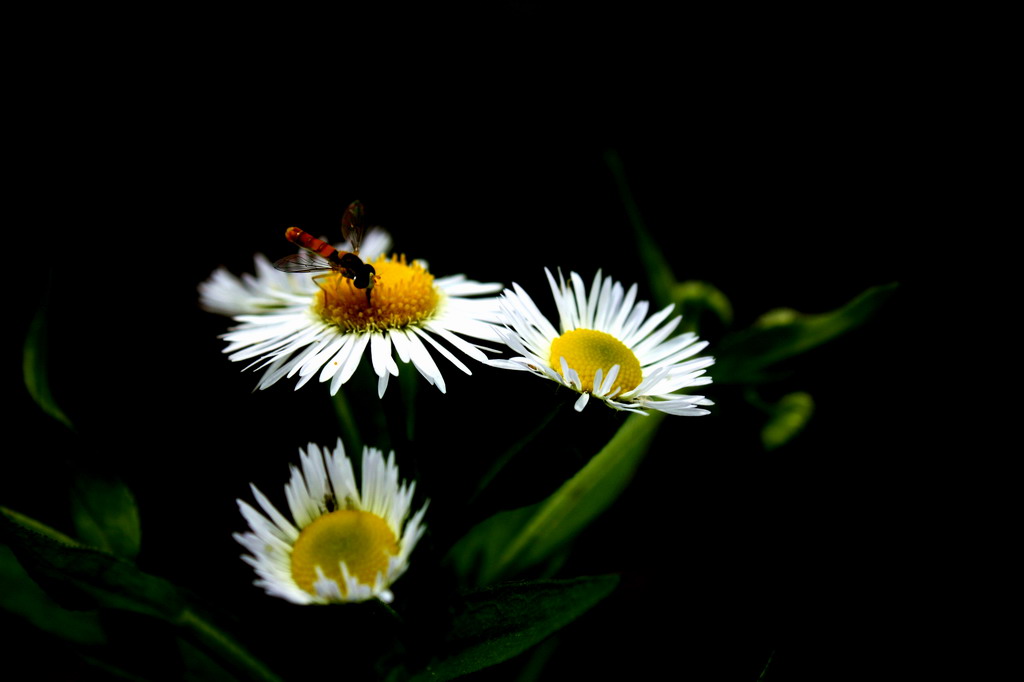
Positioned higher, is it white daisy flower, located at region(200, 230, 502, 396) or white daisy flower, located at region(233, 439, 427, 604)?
white daisy flower, located at region(200, 230, 502, 396)

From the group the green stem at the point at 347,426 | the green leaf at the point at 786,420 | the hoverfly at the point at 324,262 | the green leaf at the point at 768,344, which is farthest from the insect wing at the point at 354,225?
the green leaf at the point at 786,420

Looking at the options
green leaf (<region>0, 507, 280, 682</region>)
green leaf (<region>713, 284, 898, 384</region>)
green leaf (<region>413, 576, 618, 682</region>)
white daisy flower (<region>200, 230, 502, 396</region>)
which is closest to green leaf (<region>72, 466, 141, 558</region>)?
green leaf (<region>0, 507, 280, 682</region>)

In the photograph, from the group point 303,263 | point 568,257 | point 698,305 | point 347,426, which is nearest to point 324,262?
point 303,263

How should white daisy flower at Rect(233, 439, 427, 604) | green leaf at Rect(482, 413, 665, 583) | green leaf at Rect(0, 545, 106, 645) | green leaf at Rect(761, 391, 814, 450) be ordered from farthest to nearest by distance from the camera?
green leaf at Rect(761, 391, 814, 450) → green leaf at Rect(482, 413, 665, 583) → green leaf at Rect(0, 545, 106, 645) → white daisy flower at Rect(233, 439, 427, 604)

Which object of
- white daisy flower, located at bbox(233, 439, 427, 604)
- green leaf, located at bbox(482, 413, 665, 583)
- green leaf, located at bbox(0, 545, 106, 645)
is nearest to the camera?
white daisy flower, located at bbox(233, 439, 427, 604)

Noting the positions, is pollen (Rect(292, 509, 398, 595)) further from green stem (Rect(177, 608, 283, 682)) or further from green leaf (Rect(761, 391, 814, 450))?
green leaf (Rect(761, 391, 814, 450))

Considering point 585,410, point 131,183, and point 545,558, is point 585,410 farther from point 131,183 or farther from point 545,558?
point 131,183

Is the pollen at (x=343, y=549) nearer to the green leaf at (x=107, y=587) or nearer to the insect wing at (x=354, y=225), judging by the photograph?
the green leaf at (x=107, y=587)

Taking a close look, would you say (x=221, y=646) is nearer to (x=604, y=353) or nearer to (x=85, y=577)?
(x=85, y=577)
